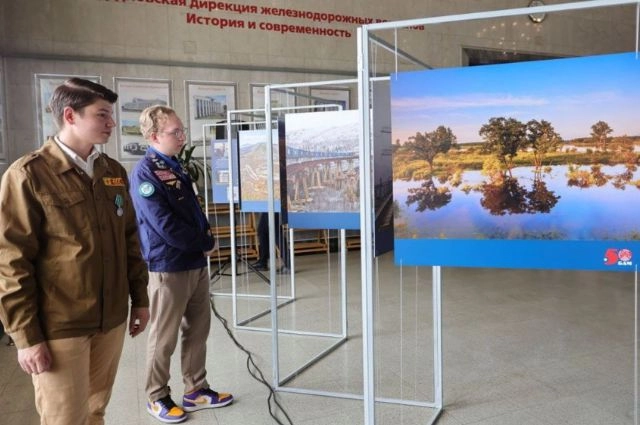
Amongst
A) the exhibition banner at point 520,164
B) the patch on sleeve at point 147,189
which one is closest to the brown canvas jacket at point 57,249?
the patch on sleeve at point 147,189

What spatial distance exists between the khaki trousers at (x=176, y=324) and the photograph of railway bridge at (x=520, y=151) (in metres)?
1.27

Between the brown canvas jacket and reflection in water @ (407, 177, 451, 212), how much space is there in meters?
1.13

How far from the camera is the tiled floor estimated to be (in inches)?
118

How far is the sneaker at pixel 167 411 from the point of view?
2.91m

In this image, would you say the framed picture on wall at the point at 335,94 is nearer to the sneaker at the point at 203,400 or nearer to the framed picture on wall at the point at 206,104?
the framed picture on wall at the point at 206,104

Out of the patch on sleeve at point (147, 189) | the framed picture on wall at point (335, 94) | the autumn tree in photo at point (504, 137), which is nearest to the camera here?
the autumn tree in photo at point (504, 137)

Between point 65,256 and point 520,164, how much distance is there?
1.64 m

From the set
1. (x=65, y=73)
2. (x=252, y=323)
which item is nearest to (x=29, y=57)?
(x=65, y=73)

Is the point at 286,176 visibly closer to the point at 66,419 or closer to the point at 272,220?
the point at 272,220

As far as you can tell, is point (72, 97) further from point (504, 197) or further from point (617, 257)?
point (617, 257)

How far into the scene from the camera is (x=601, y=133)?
1.97 metres

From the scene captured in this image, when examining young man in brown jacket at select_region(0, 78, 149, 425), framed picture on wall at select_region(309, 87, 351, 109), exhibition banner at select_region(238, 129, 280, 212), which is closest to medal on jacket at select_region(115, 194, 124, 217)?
young man in brown jacket at select_region(0, 78, 149, 425)

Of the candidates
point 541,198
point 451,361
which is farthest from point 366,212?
point 451,361

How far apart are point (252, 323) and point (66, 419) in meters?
3.23
